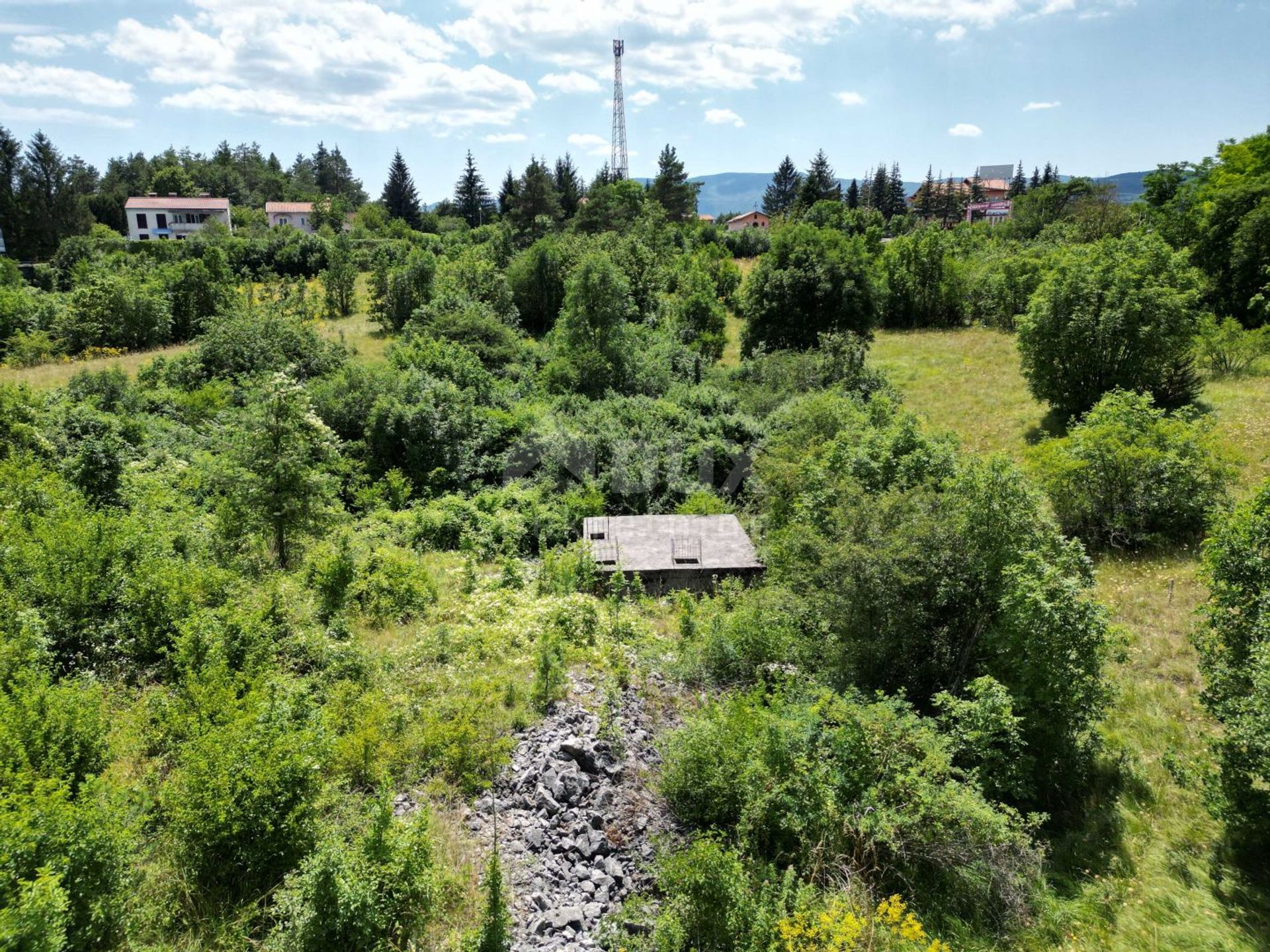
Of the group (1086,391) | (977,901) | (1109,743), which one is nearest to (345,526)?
(977,901)

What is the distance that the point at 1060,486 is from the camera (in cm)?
1459

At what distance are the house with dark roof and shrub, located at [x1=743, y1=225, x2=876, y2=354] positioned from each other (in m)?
16.3

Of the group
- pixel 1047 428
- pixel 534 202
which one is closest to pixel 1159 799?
pixel 1047 428

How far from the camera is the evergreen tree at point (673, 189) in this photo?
207 ft

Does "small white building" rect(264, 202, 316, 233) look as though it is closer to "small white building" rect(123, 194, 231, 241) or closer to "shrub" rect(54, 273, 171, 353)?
"small white building" rect(123, 194, 231, 241)

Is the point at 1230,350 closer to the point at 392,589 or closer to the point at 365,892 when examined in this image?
the point at 392,589

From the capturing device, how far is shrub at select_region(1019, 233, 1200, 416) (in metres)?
18.9

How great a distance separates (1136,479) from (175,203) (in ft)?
248

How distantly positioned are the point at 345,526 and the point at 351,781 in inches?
311

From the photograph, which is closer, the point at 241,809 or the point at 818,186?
the point at 241,809

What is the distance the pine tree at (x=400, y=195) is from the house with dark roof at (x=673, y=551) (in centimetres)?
6480

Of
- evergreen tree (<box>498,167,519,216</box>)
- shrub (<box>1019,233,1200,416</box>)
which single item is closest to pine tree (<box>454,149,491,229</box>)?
evergreen tree (<box>498,167,519,216</box>)

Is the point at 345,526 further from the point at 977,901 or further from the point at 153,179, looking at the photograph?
the point at 153,179

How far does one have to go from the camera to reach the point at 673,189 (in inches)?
2532
